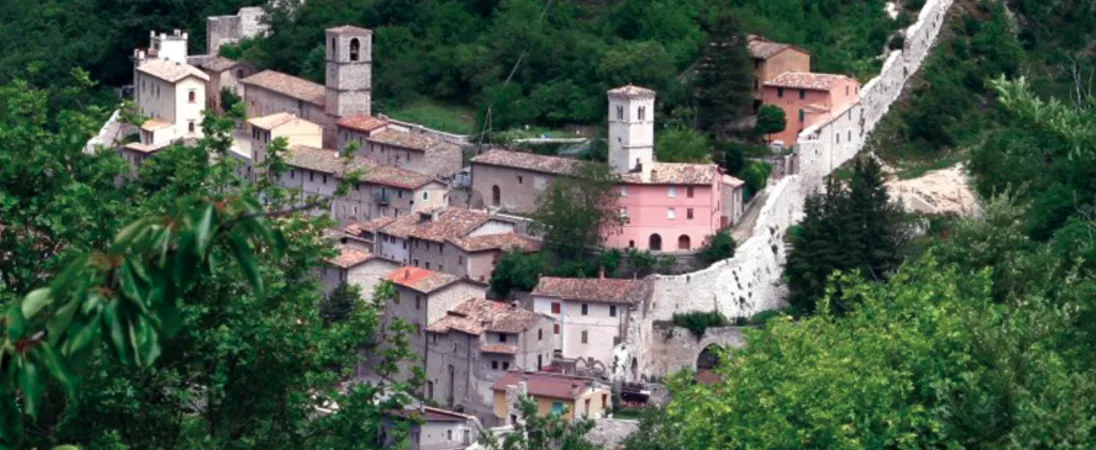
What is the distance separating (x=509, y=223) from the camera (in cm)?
4959

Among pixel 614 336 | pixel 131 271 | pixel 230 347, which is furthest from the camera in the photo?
pixel 614 336

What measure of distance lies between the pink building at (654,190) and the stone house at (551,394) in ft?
13.6

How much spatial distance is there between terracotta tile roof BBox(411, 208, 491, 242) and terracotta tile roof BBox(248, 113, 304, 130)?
17.1 ft

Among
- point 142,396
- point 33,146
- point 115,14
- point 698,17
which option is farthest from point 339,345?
point 115,14

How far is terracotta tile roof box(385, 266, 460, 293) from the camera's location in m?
47.5

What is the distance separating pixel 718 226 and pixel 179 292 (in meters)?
40.0

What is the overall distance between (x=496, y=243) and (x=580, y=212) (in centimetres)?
204

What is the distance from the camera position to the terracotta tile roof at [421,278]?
4750 cm

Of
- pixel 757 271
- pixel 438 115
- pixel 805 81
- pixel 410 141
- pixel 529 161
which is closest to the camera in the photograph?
pixel 757 271

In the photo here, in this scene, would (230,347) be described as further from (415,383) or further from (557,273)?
(557,273)

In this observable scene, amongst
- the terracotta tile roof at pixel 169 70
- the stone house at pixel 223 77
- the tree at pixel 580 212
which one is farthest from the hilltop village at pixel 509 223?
the stone house at pixel 223 77

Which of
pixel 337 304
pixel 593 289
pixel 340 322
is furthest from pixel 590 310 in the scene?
pixel 340 322

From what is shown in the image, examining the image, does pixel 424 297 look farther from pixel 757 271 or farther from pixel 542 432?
pixel 542 432

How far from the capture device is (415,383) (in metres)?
19.8
